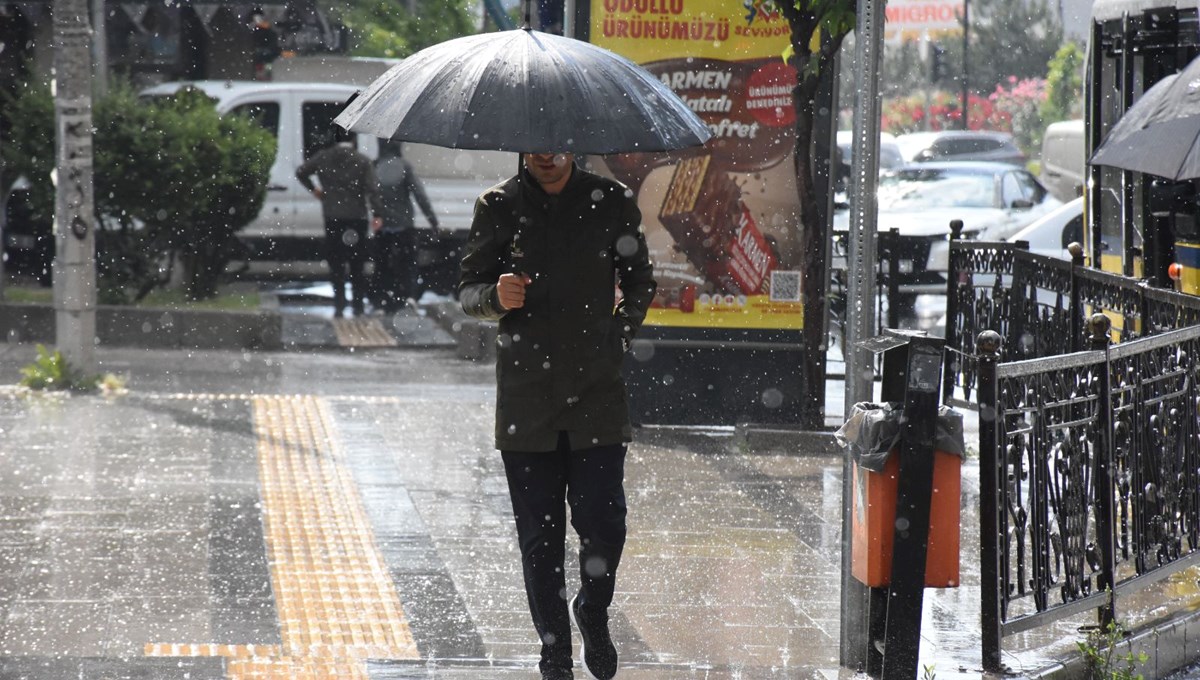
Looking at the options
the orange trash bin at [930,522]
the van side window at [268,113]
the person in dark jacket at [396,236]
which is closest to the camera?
the orange trash bin at [930,522]

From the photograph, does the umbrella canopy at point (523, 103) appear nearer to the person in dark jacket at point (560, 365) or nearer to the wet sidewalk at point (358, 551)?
the person in dark jacket at point (560, 365)

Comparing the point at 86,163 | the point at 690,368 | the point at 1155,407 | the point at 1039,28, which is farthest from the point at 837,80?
the point at 1039,28

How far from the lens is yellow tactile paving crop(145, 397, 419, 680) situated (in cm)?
558

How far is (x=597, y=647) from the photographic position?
209 inches

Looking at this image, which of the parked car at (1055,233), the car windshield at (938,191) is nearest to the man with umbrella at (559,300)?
the parked car at (1055,233)

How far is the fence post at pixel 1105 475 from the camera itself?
221 inches

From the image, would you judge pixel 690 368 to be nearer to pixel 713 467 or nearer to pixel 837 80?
pixel 713 467

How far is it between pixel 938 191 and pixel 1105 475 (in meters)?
15.8

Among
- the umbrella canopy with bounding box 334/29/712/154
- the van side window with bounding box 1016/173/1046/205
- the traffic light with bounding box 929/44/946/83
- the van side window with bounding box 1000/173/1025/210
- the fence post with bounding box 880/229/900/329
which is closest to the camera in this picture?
the umbrella canopy with bounding box 334/29/712/154

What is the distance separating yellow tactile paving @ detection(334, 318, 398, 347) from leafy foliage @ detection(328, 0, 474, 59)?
7251mm

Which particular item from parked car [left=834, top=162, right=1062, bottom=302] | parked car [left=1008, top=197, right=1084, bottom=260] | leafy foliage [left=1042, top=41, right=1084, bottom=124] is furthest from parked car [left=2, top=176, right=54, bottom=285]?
leafy foliage [left=1042, top=41, right=1084, bottom=124]

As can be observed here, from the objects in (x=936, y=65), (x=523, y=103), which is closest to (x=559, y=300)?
(x=523, y=103)

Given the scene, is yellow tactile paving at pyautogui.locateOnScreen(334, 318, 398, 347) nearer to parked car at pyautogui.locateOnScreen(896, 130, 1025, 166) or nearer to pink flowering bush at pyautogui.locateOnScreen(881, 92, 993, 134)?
parked car at pyautogui.locateOnScreen(896, 130, 1025, 166)

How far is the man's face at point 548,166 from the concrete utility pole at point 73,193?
694 cm
